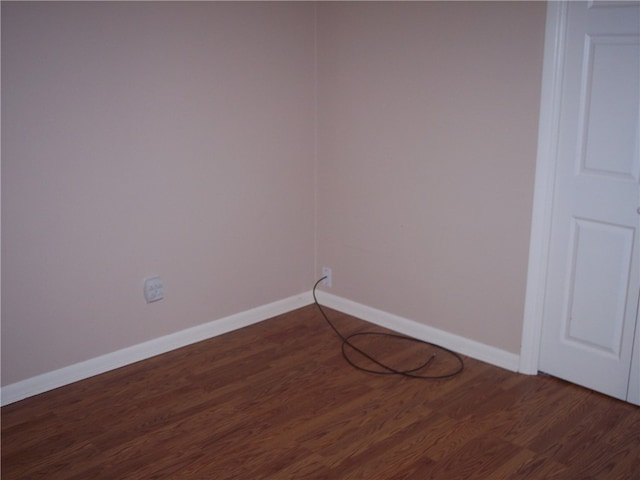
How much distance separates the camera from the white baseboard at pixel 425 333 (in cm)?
320

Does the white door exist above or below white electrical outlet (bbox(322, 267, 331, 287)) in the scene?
above

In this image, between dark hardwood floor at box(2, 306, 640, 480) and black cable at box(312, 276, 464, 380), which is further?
black cable at box(312, 276, 464, 380)

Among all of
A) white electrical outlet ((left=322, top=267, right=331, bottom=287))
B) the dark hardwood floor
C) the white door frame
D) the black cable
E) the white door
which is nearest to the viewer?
the dark hardwood floor

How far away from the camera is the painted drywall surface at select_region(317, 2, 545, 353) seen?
9.76 feet

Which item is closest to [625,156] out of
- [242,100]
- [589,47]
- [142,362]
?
[589,47]

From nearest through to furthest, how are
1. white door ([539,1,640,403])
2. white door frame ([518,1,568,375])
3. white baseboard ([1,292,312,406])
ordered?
white door ([539,1,640,403]), white door frame ([518,1,568,375]), white baseboard ([1,292,312,406])

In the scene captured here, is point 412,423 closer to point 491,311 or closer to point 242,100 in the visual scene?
point 491,311

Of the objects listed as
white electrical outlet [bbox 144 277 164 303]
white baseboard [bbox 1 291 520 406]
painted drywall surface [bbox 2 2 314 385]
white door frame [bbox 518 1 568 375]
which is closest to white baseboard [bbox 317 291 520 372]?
white baseboard [bbox 1 291 520 406]

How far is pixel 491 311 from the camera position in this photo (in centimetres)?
321

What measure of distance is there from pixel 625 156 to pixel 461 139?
0.75m

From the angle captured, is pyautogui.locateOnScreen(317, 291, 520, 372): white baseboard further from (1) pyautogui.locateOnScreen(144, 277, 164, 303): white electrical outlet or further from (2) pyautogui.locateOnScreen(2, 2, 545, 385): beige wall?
(1) pyautogui.locateOnScreen(144, 277, 164, 303): white electrical outlet

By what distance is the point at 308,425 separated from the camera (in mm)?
2709

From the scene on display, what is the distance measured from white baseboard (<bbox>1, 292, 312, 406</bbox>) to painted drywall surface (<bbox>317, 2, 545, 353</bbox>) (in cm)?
40

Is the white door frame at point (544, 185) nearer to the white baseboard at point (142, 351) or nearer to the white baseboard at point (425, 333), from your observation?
the white baseboard at point (425, 333)
